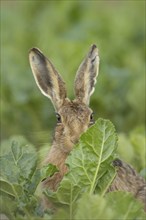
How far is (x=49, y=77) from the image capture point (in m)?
8.62

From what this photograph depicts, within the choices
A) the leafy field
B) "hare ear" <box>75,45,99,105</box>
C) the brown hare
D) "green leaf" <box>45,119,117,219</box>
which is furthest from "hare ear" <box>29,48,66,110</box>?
"green leaf" <box>45,119,117,219</box>

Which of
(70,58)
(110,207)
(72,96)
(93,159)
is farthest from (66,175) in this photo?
(70,58)

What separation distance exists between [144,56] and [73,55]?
2035 mm

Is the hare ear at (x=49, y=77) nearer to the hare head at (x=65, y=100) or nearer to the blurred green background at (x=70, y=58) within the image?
the hare head at (x=65, y=100)

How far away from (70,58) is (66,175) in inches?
222

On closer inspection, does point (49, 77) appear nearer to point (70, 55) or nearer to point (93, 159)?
point (93, 159)

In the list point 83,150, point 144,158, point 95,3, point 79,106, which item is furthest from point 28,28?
point 83,150

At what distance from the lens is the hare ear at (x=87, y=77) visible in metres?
8.57

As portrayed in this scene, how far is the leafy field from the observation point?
22.8 ft

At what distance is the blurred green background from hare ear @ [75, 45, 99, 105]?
1102 mm

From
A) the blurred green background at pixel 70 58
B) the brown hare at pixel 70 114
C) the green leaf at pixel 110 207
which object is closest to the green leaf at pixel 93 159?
the green leaf at pixel 110 207

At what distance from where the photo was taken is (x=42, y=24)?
16.1 m

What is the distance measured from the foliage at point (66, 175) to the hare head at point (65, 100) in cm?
76

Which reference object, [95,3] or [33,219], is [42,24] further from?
[33,219]
